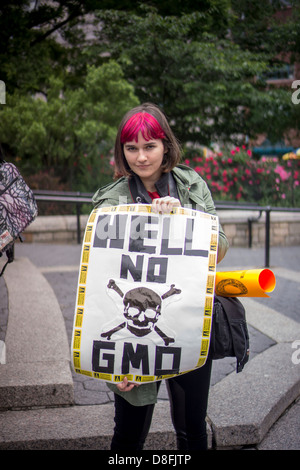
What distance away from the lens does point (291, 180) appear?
11594 mm

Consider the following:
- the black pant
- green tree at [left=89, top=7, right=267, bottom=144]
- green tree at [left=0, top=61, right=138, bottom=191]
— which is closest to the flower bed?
green tree at [left=89, top=7, right=267, bottom=144]

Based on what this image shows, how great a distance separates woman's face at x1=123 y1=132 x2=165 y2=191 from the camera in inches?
76.4

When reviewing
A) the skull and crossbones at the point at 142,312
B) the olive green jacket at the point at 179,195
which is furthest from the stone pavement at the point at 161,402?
the skull and crossbones at the point at 142,312

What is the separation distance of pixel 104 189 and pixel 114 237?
29cm

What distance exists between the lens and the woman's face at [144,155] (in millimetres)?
1941

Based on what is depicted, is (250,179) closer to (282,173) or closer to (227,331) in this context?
(282,173)

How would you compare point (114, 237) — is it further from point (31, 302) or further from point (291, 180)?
point (291, 180)

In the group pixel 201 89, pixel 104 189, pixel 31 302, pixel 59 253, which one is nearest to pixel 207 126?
pixel 201 89

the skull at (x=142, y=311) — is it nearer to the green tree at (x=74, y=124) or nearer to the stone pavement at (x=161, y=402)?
the stone pavement at (x=161, y=402)

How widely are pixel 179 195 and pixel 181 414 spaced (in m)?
0.91

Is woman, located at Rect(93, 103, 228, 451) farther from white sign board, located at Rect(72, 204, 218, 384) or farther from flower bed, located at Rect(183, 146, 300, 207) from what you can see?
flower bed, located at Rect(183, 146, 300, 207)

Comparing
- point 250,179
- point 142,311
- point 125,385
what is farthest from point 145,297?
point 250,179

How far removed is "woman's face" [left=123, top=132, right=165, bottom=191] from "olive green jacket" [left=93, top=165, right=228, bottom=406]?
0.11 meters

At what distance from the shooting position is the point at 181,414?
2.09 meters
